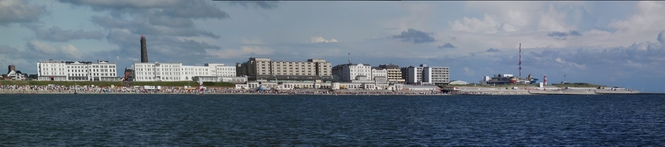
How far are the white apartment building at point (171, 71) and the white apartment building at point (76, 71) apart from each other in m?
7.47

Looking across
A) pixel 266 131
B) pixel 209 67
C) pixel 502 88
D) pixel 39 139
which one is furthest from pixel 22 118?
pixel 502 88

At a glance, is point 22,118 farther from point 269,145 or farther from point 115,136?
point 269,145

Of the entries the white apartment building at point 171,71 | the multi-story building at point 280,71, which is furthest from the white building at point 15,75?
the multi-story building at point 280,71

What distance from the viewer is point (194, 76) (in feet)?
570

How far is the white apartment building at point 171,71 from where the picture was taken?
164125mm

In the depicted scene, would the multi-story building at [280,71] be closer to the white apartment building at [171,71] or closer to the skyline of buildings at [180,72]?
the skyline of buildings at [180,72]

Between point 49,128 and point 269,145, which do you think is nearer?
point 269,145

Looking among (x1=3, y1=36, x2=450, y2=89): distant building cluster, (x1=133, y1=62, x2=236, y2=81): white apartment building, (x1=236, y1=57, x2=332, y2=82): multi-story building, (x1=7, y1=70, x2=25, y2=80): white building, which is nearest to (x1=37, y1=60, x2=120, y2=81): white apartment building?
(x1=3, y1=36, x2=450, y2=89): distant building cluster

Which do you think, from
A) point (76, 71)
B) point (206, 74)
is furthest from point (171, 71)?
point (76, 71)

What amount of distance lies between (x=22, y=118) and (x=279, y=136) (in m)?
26.6

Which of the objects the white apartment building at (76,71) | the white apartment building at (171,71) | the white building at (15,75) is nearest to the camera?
the white building at (15,75)

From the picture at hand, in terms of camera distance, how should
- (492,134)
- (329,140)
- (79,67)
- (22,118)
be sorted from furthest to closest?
(79,67) < (22,118) < (492,134) < (329,140)

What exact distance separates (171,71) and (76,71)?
27.6m

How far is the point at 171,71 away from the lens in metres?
170
